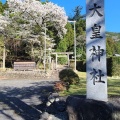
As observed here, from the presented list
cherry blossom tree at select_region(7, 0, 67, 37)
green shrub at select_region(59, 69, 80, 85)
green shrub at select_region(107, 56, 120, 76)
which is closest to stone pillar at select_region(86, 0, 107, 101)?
green shrub at select_region(59, 69, 80, 85)

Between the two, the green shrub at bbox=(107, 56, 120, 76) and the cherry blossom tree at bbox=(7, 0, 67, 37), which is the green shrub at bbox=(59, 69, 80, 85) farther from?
the cherry blossom tree at bbox=(7, 0, 67, 37)

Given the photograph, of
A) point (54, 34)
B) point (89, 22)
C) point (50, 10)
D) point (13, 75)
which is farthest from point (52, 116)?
point (54, 34)

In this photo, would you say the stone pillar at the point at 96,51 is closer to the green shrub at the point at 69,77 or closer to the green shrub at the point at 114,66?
the green shrub at the point at 69,77

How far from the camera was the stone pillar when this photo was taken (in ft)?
19.5

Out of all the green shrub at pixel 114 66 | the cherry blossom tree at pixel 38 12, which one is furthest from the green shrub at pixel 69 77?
the cherry blossom tree at pixel 38 12

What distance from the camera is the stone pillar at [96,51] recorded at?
594cm

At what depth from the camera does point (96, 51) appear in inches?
238

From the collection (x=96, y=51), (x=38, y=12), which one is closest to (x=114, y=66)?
(x=38, y=12)

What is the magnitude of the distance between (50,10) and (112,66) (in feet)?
32.5

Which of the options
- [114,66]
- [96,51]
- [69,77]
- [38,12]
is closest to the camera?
[96,51]

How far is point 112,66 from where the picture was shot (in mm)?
27000

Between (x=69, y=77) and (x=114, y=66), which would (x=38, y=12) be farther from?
(x=69, y=77)

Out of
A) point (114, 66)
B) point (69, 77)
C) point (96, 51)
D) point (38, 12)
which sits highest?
point (38, 12)

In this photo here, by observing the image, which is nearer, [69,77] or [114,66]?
[69,77]
